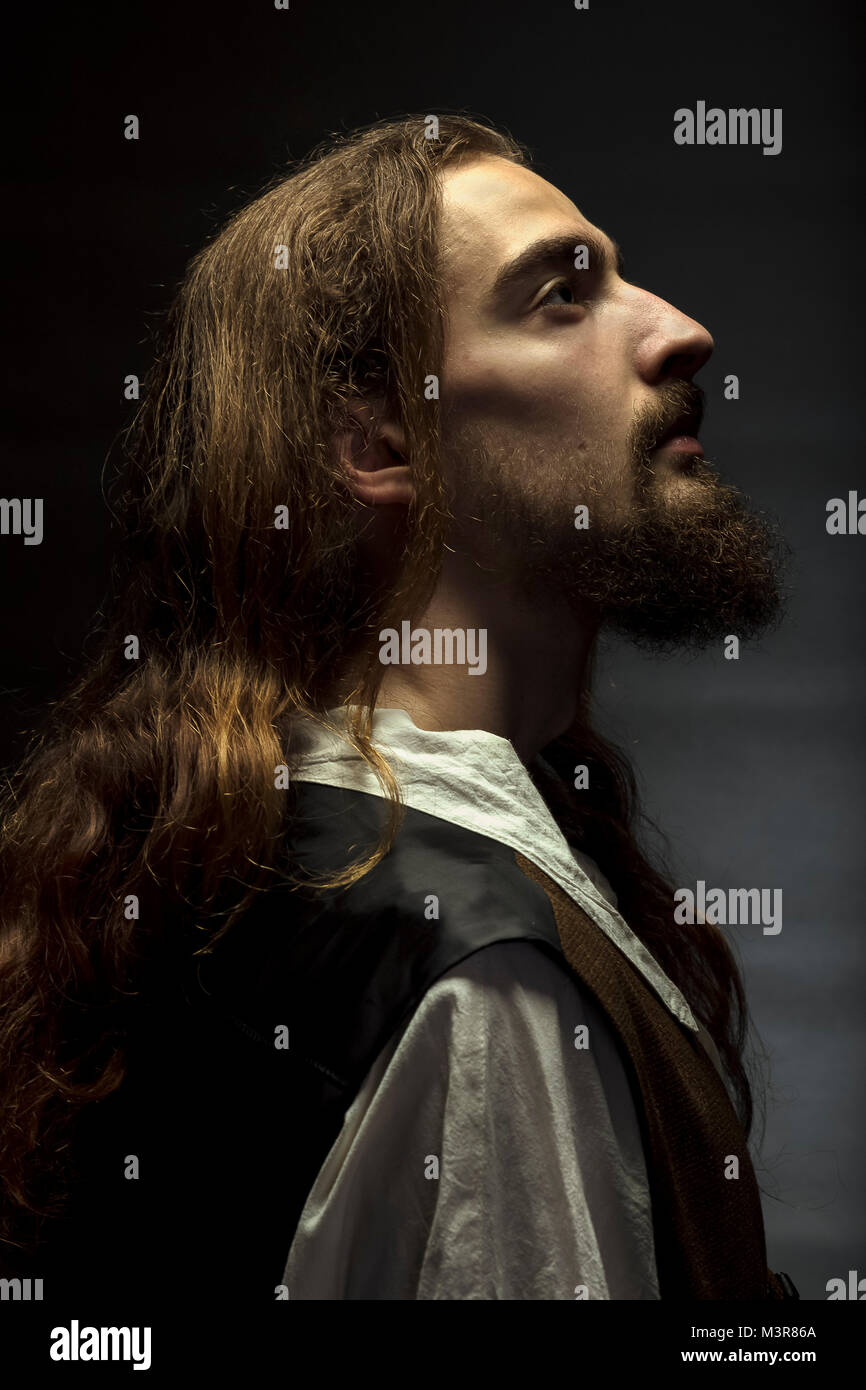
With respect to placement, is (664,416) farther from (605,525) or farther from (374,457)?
(374,457)

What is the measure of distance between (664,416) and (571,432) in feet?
0.34

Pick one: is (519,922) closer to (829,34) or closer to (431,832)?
(431,832)

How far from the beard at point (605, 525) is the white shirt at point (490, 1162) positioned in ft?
1.50

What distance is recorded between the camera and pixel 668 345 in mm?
1483

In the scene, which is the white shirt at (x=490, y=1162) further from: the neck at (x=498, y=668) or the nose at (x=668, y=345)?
the nose at (x=668, y=345)

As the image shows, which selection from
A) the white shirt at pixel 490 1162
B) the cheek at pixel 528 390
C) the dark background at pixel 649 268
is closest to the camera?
the white shirt at pixel 490 1162

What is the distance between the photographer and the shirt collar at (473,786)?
130 centimetres

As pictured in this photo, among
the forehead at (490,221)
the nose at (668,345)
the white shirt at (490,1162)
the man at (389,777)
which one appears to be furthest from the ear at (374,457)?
the white shirt at (490,1162)

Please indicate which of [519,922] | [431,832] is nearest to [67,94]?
[431,832]

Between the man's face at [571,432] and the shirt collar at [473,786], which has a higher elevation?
the man's face at [571,432]

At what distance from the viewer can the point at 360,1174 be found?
3.65 ft

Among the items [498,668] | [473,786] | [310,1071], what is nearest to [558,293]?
[498,668]

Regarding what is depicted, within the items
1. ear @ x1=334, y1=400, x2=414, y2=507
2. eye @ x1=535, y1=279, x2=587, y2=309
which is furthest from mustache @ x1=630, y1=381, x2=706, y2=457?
ear @ x1=334, y1=400, x2=414, y2=507

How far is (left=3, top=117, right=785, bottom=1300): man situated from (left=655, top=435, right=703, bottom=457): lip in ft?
0.06
